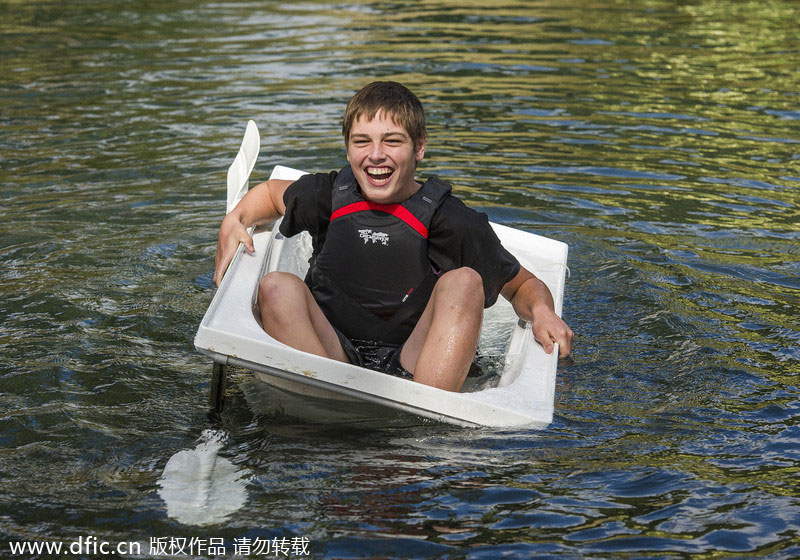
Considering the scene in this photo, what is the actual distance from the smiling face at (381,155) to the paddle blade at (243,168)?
1075 millimetres

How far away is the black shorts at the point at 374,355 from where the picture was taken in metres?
3.54

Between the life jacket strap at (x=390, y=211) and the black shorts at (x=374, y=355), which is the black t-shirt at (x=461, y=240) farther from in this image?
the black shorts at (x=374, y=355)

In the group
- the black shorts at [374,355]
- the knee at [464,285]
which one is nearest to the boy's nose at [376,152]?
the knee at [464,285]

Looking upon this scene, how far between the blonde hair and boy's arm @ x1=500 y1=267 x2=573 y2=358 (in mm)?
660

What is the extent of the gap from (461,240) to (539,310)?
387mm

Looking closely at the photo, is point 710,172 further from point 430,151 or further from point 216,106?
point 216,106

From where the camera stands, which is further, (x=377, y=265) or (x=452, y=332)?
(x=377, y=265)

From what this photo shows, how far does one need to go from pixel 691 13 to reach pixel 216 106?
7239 millimetres

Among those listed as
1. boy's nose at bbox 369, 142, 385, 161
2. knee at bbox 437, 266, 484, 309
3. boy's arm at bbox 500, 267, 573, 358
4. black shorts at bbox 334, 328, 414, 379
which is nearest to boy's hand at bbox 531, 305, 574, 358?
boy's arm at bbox 500, 267, 573, 358

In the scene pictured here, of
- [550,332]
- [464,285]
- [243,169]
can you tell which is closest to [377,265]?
[464,285]

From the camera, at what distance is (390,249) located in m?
3.59

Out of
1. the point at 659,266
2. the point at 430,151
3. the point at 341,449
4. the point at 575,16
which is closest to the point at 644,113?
the point at 430,151

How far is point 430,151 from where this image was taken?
7.34 metres

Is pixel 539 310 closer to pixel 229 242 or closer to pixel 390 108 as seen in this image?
pixel 390 108
